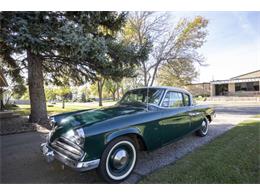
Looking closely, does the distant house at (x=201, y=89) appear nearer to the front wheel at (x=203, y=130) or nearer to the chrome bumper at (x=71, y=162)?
the front wheel at (x=203, y=130)

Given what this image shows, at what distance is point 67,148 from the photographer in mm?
2576

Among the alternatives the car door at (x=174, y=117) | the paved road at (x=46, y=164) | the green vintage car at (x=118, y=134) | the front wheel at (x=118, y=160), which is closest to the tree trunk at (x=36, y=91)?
the paved road at (x=46, y=164)

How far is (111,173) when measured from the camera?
263cm

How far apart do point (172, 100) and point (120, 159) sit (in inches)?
72.5

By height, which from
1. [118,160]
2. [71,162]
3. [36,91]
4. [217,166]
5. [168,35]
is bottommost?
[217,166]

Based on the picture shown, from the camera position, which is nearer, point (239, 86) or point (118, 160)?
point (118, 160)

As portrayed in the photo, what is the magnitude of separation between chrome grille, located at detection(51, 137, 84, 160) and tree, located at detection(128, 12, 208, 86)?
43.7ft

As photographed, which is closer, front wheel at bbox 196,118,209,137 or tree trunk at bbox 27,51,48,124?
front wheel at bbox 196,118,209,137

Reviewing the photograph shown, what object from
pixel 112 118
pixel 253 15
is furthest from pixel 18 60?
pixel 253 15

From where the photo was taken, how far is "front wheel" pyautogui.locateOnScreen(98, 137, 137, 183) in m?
2.54

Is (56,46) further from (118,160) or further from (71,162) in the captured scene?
(118,160)

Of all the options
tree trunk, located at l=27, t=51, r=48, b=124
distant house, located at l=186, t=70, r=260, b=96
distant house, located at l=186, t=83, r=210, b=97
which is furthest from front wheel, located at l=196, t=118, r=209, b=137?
distant house, located at l=186, t=83, r=210, b=97

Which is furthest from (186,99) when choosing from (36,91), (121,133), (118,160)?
(36,91)

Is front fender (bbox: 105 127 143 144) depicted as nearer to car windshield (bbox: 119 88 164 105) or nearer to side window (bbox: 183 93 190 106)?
car windshield (bbox: 119 88 164 105)
